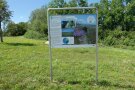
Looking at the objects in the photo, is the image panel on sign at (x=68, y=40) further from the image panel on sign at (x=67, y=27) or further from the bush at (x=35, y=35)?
the bush at (x=35, y=35)

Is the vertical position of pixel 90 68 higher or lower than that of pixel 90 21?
lower

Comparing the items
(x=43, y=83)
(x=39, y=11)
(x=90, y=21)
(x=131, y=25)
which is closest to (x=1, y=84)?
(x=43, y=83)

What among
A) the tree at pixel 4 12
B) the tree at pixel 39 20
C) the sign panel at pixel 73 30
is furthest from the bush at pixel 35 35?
the sign panel at pixel 73 30

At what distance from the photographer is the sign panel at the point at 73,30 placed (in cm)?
815

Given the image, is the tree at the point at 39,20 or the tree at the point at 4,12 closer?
the tree at the point at 4,12

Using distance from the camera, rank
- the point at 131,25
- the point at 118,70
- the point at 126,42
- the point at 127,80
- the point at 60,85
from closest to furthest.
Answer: the point at 60,85 < the point at 127,80 < the point at 118,70 < the point at 126,42 < the point at 131,25

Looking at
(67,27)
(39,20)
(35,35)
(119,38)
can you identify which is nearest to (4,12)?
(119,38)

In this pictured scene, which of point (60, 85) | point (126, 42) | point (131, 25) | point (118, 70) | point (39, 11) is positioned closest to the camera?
point (60, 85)

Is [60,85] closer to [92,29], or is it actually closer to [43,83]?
[43,83]

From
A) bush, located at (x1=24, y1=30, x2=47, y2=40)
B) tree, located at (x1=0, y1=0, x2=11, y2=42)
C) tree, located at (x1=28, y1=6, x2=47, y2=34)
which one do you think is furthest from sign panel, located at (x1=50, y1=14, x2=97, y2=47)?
tree, located at (x1=28, y1=6, x2=47, y2=34)

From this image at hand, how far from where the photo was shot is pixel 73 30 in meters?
8.23

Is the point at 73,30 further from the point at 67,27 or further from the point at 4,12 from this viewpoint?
the point at 4,12

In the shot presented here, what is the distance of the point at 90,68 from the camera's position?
37.2 ft

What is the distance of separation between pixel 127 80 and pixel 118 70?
1982 millimetres
